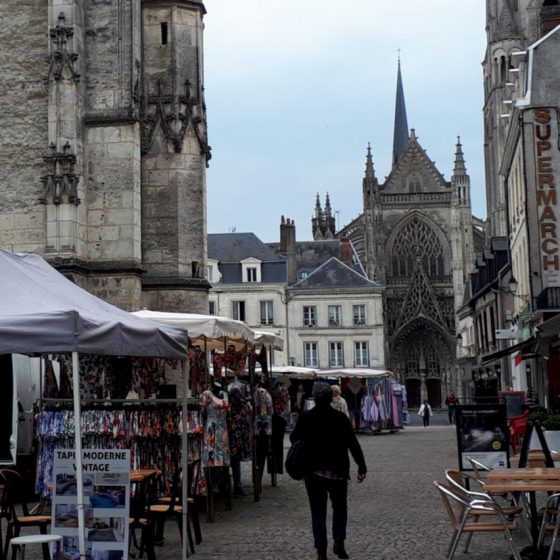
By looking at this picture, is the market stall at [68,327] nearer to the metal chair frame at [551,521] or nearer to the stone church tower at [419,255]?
the metal chair frame at [551,521]

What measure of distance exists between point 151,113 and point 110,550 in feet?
54.6

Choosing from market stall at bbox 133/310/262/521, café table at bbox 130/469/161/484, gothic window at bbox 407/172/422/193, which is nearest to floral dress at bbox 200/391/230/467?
market stall at bbox 133/310/262/521

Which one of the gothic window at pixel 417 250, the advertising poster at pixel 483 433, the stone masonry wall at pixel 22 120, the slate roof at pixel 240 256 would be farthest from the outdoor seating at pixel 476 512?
the gothic window at pixel 417 250

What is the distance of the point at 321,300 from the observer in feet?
186

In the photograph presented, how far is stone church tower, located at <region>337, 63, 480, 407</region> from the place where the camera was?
68875mm

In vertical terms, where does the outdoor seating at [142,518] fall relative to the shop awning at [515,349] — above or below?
below

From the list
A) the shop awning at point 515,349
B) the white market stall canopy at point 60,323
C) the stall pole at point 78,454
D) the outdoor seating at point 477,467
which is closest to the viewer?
the white market stall canopy at point 60,323

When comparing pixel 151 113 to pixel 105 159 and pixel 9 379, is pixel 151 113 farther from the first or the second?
pixel 9 379

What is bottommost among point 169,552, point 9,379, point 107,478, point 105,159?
point 169,552

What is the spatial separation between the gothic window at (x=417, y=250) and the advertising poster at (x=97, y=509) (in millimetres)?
66346

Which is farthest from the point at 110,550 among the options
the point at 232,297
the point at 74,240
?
the point at 232,297

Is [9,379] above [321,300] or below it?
below

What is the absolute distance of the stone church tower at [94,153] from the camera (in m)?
20.9

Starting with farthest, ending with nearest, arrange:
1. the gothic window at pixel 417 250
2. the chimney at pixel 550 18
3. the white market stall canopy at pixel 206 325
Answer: the gothic window at pixel 417 250, the chimney at pixel 550 18, the white market stall canopy at pixel 206 325
